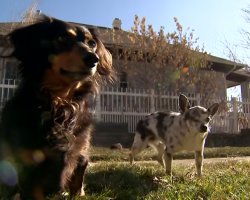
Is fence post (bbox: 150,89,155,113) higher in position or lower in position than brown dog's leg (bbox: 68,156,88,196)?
higher

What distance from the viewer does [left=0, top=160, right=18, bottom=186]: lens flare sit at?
2.37m

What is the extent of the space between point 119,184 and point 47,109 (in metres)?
1.32

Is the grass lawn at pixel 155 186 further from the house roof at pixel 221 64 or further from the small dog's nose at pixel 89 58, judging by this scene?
the house roof at pixel 221 64

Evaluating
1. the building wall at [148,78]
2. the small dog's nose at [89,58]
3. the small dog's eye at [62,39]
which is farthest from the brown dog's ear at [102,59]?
the building wall at [148,78]

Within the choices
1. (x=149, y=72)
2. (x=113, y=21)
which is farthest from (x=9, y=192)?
(x=113, y=21)

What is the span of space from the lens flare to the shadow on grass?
33.5 inches

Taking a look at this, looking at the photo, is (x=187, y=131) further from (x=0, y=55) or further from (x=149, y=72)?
(x=149, y=72)

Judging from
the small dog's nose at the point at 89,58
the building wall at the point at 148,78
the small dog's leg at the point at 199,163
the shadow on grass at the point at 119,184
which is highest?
the building wall at the point at 148,78

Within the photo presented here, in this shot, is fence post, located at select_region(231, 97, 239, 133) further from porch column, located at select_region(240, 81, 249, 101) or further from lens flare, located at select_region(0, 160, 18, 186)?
lens flare, located at select_region(0, 160, 18, 186)

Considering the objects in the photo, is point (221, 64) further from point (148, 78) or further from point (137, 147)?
point (137, 147)

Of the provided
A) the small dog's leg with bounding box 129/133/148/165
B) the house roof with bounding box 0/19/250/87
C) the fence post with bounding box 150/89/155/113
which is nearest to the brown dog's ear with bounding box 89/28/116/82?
the small dog's leg with bounding box 129/133/148/165

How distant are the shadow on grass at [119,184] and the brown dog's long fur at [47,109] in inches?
13.9

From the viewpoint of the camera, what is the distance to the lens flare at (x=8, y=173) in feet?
7.77

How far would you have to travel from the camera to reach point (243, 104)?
14.0 m
